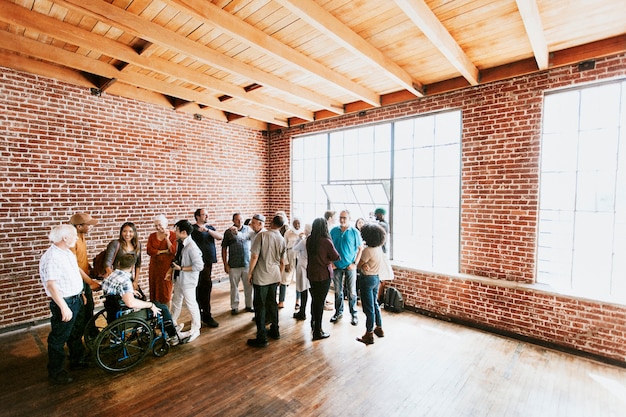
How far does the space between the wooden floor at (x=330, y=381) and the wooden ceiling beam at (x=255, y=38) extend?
11.7 feet

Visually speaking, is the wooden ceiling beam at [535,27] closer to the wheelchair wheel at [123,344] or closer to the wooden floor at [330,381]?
the wooden floor at [330,381]

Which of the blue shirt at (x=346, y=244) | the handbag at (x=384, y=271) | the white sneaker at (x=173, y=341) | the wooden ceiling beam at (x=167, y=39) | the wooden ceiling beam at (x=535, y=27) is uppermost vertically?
the wooden ceiling beam at (x=167, y=39)

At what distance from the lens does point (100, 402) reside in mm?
2898

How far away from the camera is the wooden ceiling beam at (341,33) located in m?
2.70

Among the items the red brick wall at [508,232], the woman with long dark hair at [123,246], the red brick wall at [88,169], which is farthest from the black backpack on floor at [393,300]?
the woman with long dark hair at [123,246]

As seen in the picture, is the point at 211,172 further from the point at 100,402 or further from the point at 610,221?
the point at 610,221

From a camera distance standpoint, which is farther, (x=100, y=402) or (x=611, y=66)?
(x=611, y=66)

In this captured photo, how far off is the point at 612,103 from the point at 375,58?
296cm

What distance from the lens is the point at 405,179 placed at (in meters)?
5.51

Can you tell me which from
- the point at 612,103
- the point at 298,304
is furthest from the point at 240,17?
the point at 612,103

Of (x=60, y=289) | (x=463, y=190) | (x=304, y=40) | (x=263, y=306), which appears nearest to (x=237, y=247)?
Answer: (x=263, y=306)

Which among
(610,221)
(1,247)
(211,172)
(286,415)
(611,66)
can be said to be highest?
(611,66)

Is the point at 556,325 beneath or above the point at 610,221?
beneath

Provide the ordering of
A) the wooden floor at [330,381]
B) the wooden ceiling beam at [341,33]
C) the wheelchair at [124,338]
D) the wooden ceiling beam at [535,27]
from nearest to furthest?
the wooden ceiling beam at [535,27]
the wooden ceiling beam at [341,33]
the wooden floor at [330,381]
the wheelchair at [124,338]
